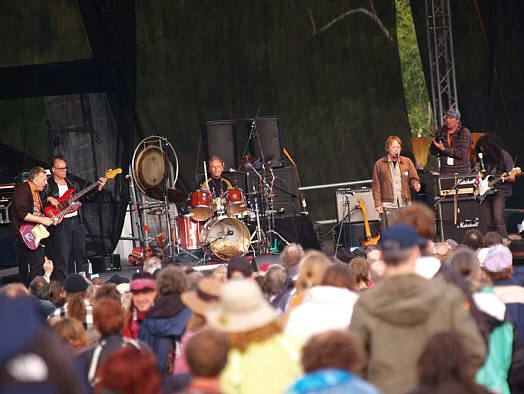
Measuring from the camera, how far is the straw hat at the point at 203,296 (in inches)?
206

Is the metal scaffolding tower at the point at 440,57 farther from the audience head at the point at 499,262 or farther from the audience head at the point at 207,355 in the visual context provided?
the audience head at the point at 207,355

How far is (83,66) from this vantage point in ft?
50.3

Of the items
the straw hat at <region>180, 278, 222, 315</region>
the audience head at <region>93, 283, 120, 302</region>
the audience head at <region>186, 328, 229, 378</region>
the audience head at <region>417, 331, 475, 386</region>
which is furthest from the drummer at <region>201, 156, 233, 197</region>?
the audience head at <region>417, 331, 475, 386</region>

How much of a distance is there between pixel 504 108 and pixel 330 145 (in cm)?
326

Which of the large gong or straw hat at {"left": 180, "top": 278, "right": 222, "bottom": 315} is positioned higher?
the large gong

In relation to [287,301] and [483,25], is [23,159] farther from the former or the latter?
[287,301]

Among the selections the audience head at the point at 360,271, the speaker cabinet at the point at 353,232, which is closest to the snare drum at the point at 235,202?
the speaker cabinet at the point at 353,232

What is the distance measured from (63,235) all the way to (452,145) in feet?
18.0

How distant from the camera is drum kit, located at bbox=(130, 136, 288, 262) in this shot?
13.7 metres

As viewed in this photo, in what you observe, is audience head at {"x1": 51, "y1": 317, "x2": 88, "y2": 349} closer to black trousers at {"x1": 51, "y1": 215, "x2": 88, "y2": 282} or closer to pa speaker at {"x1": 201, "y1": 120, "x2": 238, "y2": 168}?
→ black trousers at {"x1": 51, "y1": 215, "x2": 88, "y2": 282}

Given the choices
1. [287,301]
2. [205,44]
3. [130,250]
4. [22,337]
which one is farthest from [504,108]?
[22,337]

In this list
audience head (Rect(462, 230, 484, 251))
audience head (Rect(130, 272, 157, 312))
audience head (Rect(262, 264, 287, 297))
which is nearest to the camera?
audience head (Rect(130, 272, 157, 312))

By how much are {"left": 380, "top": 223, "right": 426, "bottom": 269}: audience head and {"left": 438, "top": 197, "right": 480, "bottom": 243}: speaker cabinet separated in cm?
881

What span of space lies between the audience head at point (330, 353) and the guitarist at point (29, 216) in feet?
28.2
